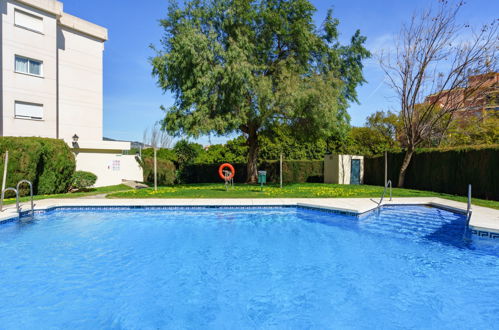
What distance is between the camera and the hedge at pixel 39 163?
11469mm

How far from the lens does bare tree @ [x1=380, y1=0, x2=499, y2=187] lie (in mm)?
15422

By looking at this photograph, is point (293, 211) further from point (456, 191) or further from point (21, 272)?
point (456, 191)

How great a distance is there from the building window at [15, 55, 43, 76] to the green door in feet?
65.4

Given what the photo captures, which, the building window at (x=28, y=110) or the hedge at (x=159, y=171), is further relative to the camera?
the hedge at (x=159, y=171)

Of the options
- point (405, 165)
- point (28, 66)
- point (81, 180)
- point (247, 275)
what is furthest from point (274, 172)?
point (247, 275)

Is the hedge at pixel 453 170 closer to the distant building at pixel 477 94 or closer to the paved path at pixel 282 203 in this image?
the paved path at pixel 282 203

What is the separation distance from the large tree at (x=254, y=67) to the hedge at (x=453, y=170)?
15.6 feet

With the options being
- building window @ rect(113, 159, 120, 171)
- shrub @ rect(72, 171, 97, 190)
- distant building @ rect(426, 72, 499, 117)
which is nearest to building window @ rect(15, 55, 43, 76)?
building window @ rect(113, 159, 120, 171)

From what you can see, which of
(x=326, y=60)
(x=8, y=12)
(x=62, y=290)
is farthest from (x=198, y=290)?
(x=8, y=12)

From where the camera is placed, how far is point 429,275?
15.7ft

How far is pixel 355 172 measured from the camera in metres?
20.6

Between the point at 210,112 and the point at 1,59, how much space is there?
434 inches

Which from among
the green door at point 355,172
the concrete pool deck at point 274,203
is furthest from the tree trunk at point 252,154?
the concrete pool deck at point 274,203

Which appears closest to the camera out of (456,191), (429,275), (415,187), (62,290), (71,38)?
(62,290)
